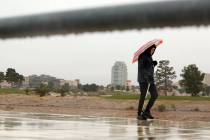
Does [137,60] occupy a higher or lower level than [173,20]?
higher

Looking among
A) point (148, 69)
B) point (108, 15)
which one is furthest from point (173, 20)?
point (148, 69)

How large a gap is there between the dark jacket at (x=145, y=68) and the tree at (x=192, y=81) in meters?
52.0

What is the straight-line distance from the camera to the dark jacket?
337 inches

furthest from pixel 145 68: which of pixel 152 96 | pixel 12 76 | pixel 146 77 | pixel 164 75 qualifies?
pixel 164 75

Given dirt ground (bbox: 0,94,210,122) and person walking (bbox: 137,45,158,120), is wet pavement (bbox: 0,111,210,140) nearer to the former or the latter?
person walking (bbox: 137,45,158,120)

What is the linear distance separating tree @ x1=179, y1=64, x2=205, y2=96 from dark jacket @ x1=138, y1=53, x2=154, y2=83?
5201 cm

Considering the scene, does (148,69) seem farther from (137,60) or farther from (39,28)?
(39,28)

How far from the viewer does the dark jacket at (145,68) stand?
857cm

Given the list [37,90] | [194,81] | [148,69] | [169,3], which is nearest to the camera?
[169,3]

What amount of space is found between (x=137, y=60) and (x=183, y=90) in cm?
5643

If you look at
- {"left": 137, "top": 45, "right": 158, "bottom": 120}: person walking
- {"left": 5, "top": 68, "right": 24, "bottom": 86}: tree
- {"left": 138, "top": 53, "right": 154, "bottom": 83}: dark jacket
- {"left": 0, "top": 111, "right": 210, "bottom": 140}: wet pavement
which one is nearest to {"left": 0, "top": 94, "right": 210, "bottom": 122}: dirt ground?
{"left": 5, "top": 68, "right": 24, "bottom": 86}: tree

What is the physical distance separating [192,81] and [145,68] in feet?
180

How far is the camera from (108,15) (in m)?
1.13

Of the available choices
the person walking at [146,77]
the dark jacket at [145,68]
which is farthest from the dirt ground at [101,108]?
the dark jacket at [145,68]
